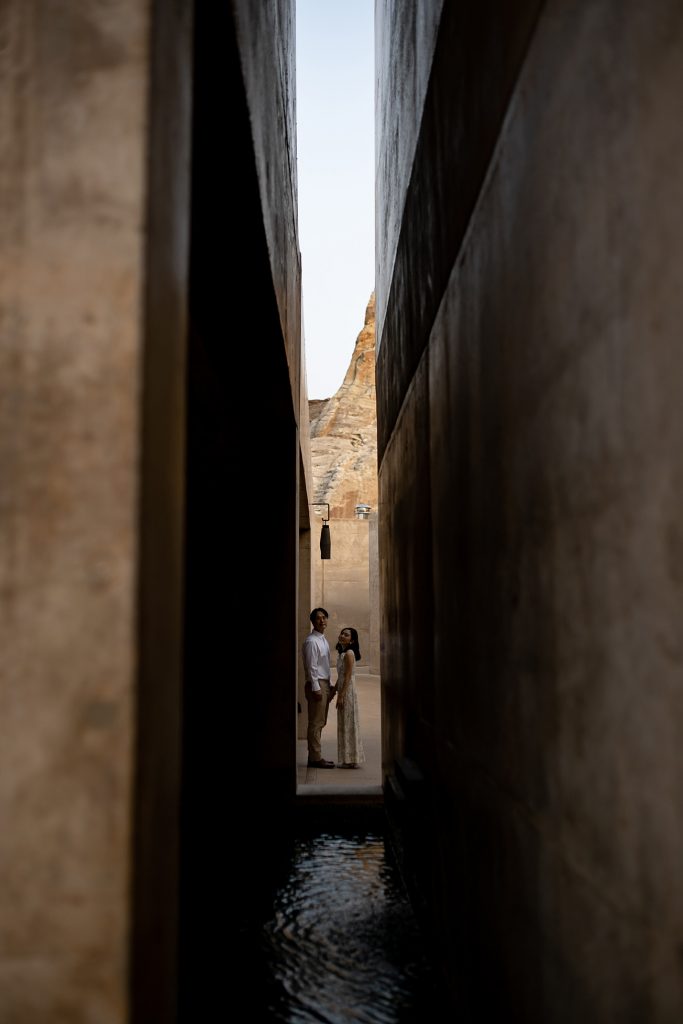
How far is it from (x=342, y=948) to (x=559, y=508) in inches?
156

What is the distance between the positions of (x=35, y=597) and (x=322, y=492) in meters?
35.9

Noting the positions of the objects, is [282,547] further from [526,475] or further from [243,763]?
[526,475]

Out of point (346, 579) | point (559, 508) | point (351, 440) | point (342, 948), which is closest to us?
point (559, 508)

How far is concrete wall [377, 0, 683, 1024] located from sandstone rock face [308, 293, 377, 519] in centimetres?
2892

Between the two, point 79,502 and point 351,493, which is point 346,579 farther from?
point 79,502

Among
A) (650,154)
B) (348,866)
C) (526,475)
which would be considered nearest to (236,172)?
(526,475)

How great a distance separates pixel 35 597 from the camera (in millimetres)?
1711

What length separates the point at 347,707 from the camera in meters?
10.2

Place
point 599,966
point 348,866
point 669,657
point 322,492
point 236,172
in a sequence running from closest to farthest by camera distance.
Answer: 1. point 669,657
2. point 599,966
3. point 236,172
4. point 348,866
5. point 322,492

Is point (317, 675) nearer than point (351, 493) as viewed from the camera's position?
Yes

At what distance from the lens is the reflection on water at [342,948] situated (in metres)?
4.52

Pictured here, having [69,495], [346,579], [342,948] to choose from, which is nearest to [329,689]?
[342,948]

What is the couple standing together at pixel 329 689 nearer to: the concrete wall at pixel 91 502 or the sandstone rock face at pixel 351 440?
the concrete wall at pixel 91 502

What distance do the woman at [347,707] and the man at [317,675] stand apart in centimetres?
17
